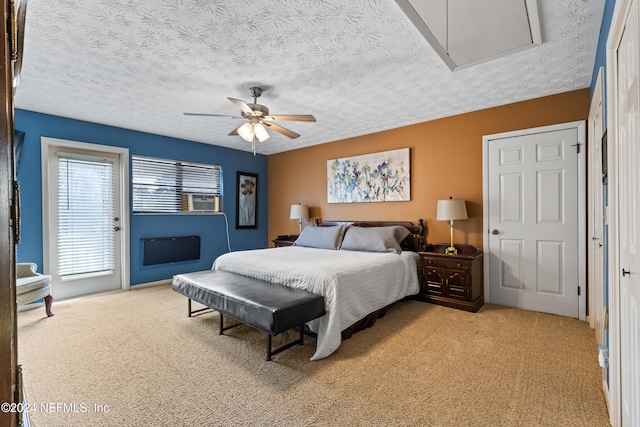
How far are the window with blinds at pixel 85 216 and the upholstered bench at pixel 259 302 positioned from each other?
212 centimetres

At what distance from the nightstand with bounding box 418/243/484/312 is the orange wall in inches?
16.1

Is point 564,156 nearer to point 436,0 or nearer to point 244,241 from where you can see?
point 436,0

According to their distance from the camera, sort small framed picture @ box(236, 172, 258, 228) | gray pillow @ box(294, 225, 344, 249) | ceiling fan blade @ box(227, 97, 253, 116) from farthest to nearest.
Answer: small framed picture @ box(236, 172, 258, 228) < gray pillow @ box(294, 225, 344, 249) < ceiling fan blade @ box(227, 97, 253, 116)

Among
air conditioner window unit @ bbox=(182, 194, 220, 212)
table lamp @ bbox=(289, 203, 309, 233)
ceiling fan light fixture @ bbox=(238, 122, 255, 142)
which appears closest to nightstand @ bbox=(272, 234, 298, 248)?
table lamp @ bbox=(289, 203, 309, 233)

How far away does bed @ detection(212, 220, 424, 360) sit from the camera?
2557mm

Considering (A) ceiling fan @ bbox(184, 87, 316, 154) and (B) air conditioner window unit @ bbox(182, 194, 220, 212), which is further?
(B) air conditioner window unit @ bbox(182, 194, 220, 212)

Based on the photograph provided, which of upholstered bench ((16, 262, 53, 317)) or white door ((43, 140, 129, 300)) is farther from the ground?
white door ((43, 140, 129, 300))

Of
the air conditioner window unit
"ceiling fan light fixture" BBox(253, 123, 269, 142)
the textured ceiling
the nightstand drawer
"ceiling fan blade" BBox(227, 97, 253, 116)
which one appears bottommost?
the nightstand drawer

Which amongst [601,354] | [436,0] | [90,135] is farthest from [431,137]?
[90,135]

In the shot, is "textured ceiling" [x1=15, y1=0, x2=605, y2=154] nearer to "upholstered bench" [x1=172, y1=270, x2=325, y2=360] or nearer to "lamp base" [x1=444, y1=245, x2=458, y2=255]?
"lamp base" [x1=444, y1=245, x2=458, y2=255]

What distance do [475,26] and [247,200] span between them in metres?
4.84

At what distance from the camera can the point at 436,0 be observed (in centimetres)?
182

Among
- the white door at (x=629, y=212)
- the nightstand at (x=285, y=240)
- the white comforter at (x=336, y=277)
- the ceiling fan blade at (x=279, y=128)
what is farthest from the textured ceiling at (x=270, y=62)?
the nightstand at (x=285, y=240)

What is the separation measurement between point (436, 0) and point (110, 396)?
3195 mm
